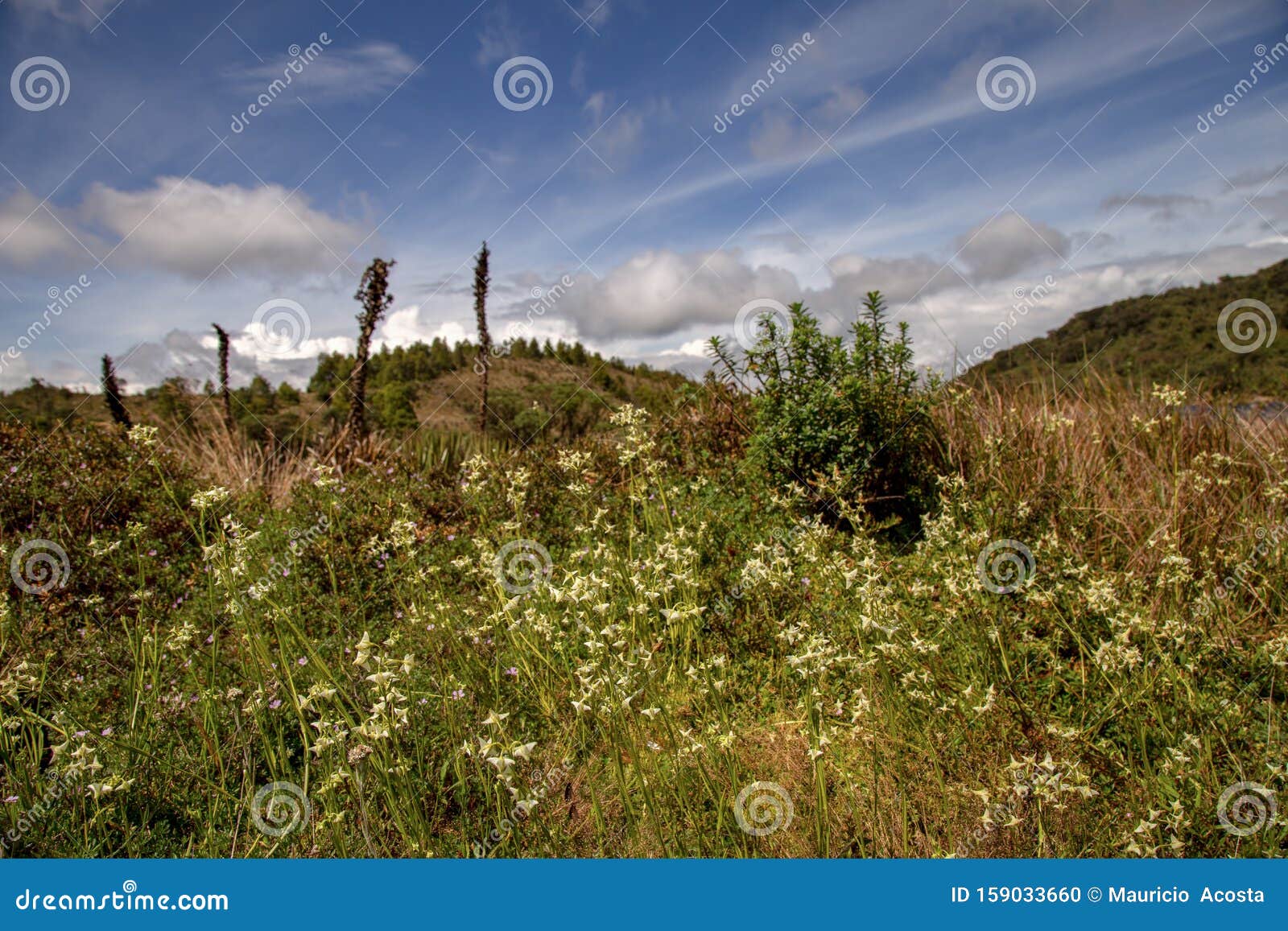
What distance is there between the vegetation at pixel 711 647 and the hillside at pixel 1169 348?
3.07ft

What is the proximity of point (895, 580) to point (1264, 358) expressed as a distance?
3470 centimetres

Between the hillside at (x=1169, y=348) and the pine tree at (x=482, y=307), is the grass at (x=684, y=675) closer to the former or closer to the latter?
the hillside at (x=1169, y=348)

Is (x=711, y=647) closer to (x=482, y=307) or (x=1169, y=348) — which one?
(x=482, y=307)

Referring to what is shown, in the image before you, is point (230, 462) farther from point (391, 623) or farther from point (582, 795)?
point (582, 795)

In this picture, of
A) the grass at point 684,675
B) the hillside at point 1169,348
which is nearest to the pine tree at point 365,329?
the grass at point 684,675

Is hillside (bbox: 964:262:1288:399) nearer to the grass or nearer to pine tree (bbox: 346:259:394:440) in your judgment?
the grass

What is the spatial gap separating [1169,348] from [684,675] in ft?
123

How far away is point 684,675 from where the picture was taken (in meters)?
3.92

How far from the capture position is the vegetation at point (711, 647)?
2811 millimetres

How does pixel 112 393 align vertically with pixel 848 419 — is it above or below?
above

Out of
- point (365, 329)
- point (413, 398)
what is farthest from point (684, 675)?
point (413, 398)

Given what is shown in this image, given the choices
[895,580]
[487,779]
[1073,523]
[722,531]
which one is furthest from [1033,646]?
[487,779]

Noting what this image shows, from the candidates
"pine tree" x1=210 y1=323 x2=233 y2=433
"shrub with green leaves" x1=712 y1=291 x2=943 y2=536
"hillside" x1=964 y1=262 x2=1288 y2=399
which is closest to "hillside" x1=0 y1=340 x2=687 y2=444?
"pine tree" x1=210 y1=323 x2=233 y2=433

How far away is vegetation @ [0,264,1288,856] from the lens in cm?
281
